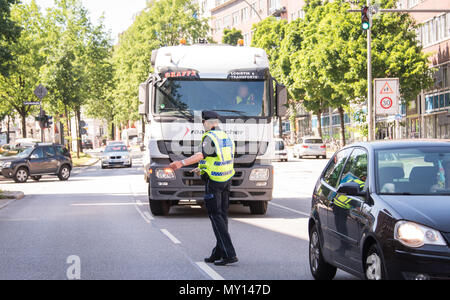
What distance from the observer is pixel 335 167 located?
796 cm

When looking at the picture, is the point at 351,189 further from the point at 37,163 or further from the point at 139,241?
the point at 37,163

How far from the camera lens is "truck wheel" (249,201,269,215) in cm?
1554

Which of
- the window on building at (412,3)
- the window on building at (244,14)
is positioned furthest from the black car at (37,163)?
the window on building at (244,14)

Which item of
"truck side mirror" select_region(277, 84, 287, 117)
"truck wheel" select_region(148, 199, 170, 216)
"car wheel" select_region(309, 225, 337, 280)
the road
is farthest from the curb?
"car wheel" select_region(309, 225, 337, 280)

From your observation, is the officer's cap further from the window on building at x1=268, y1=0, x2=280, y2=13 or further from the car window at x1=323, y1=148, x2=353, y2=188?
the window on building at x1=268, y1=0, x2=280, y2=13

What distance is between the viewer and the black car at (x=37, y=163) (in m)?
31.6

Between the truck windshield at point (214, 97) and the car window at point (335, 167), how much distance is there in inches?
256

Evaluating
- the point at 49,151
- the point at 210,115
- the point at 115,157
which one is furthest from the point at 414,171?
the point at 115,157

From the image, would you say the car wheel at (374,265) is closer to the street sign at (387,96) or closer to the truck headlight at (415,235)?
the truck headlight at (415,235)

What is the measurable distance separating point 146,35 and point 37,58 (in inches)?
511

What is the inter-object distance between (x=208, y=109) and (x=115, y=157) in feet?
100

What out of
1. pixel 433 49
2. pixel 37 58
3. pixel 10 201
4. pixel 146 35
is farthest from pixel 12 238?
pixel 146 35

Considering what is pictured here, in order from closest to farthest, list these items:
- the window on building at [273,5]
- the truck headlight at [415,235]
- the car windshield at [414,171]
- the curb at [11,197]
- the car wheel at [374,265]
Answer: the truck headlight at [415,235]
the car wheel at [374,265]
the car windshield at [414,171]
the curb at [11,197]
the window on building at [273,5]
